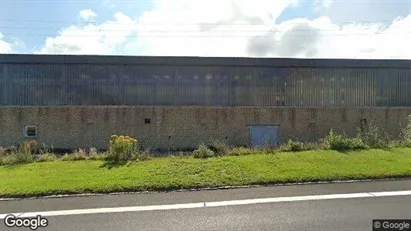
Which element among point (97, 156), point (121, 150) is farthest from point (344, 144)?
point (97, 156)

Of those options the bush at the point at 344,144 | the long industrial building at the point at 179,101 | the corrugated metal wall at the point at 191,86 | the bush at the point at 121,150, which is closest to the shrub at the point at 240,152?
the bush at the point at 344,144

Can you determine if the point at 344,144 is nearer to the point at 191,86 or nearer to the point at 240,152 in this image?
the point at 240,152

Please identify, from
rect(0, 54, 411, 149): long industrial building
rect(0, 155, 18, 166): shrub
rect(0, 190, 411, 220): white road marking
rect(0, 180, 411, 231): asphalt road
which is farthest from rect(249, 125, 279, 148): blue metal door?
rect(0, 155, 18, 166): shrub

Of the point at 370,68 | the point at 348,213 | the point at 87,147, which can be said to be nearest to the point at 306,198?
the point at 348,213

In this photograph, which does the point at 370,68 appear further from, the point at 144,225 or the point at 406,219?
the point at 144,225

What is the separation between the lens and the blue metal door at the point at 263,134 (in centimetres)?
2180

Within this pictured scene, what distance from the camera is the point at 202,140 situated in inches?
845

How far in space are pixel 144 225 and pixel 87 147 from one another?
1668 cm

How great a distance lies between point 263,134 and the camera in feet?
72.0

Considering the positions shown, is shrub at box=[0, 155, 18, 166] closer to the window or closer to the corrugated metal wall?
the window

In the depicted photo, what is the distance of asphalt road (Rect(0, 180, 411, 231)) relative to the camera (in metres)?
5.57

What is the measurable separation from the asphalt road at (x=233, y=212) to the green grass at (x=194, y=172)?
0.70 m

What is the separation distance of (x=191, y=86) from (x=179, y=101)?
138cm

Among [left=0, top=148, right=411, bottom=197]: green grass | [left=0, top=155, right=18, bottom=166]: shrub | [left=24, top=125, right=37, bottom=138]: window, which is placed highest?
[left=24, top=125, right=37, bottom=138]: window
